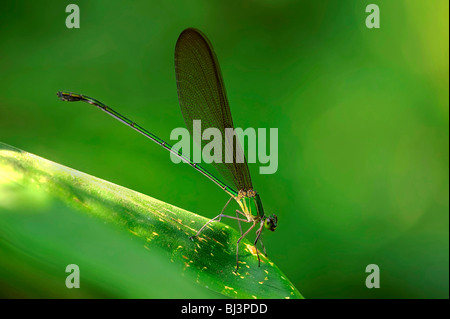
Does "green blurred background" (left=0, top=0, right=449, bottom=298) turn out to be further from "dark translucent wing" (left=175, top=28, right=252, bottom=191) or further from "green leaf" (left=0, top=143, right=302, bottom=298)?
"green leaf" (left=0, top=143, right=302, bottom=298)

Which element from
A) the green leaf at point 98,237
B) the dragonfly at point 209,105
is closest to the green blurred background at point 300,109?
the dragonfly at point 209,105

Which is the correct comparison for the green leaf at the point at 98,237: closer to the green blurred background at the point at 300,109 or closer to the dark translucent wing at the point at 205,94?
the dark translucent wing at the point at 205,94

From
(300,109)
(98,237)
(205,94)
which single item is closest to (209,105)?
(205,94)

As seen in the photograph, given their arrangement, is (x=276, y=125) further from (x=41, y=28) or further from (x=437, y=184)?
(x=41, y=28)

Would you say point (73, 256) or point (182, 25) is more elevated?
point (182, 25)

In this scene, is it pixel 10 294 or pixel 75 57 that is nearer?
pixel 10 294

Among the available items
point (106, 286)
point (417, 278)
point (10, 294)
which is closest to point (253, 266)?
point (106, 286)

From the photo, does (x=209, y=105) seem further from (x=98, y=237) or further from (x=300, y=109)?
(x=98, y=237)
